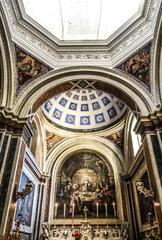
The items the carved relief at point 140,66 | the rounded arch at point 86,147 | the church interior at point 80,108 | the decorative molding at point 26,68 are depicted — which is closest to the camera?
the church interior at point 80,108

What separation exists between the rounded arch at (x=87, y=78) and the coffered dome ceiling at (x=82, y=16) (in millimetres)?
1933

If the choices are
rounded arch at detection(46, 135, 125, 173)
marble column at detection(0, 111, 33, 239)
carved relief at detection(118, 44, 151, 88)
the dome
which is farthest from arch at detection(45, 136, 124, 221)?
carved relief at detection(118, 44, 151, 88)

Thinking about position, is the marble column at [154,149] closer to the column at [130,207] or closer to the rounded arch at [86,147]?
the column at [130,207]

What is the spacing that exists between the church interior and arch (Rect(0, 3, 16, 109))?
4 centimetres

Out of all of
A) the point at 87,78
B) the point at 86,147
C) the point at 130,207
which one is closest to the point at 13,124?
the point at 87,78

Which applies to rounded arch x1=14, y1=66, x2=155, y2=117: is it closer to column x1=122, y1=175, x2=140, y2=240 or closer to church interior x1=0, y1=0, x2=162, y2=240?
church interior x1=0, y1=0, x2=162, y2=240

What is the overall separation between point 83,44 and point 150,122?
502cm

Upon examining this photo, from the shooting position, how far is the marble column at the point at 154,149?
6.43 m

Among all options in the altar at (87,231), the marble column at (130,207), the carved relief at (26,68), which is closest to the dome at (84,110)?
the marble column at (130,207)

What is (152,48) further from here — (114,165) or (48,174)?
(48,174)

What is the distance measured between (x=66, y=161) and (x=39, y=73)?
275 inches

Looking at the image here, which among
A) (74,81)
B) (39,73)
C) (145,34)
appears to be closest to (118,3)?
(145,34)

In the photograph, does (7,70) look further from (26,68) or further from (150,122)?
(150,122)

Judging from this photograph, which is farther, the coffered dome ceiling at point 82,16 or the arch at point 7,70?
the coffered dome ceiling at point 82,16
